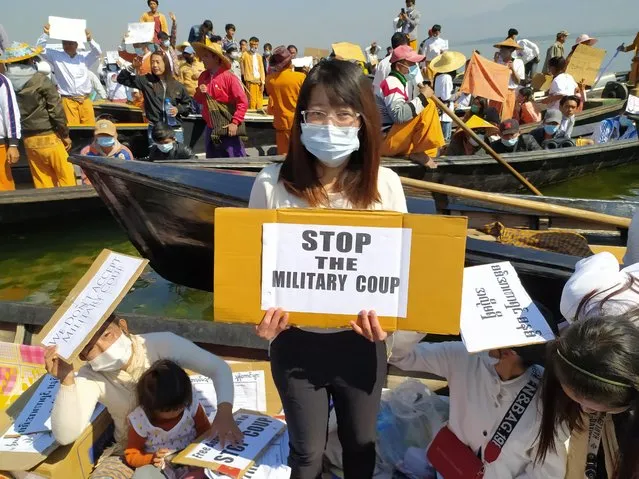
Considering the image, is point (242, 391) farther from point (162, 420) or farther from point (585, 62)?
point (585, 62)

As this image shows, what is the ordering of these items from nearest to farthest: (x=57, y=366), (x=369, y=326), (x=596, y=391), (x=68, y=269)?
(x=596, y=391)
(x=369, y=326)
(x=57, y=366)
(x=68, y=269)

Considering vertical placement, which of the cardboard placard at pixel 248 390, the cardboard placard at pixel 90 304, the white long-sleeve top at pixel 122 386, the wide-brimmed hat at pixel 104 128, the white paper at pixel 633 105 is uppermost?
the white paper at pixel 633 105

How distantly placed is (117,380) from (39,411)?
1.51ft

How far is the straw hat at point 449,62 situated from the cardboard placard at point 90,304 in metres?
7.89

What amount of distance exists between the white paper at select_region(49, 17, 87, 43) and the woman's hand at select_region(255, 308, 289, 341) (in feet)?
24.0

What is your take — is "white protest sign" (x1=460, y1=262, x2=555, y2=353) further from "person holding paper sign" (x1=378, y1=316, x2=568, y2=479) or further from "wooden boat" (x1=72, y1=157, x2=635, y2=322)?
"wooden boat" (x1=72, y1=157, x2=635, y2=322)

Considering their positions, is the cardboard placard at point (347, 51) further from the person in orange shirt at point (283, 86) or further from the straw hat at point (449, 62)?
the person in orange shirt at point (283, 86)

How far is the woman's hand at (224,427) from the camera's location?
79.6 inches

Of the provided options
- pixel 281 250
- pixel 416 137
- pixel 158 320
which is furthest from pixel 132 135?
pixel 281 250

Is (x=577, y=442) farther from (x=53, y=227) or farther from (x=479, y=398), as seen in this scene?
(x=53, y=227)

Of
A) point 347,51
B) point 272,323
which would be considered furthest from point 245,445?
point 347,51

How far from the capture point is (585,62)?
999cm

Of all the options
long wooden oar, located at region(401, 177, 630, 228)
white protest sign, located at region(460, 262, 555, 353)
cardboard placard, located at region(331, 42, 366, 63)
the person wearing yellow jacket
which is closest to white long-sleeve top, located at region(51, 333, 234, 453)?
white protest sign, located at region(460, 262, 555, 353)

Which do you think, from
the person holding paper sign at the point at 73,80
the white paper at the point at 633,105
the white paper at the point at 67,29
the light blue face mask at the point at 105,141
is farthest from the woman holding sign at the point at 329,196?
the white paper at the point at 633,105
